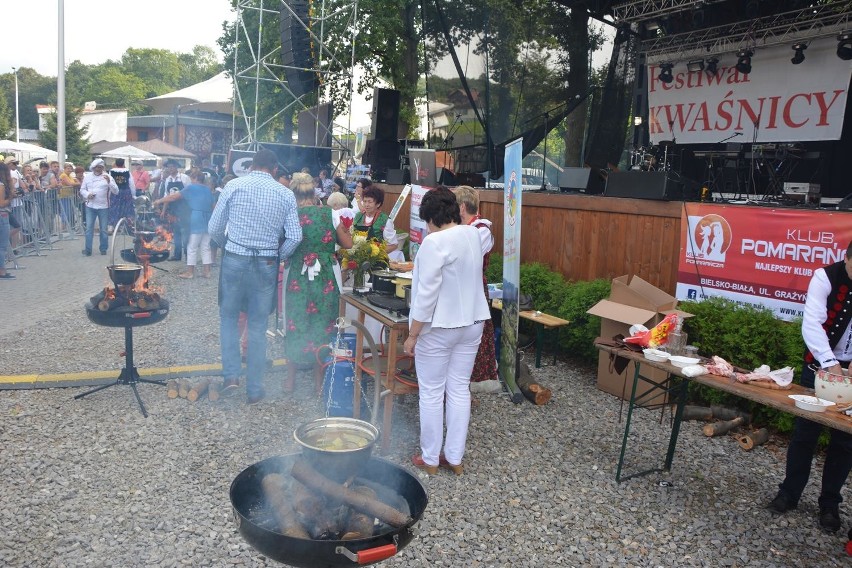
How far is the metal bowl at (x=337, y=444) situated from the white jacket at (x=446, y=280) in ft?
4.55

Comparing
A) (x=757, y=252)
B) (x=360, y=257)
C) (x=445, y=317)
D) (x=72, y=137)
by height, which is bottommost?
(x=445, y=317)

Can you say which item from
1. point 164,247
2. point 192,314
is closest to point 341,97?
point 164,247

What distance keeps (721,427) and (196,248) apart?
925 cm

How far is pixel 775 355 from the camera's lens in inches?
211

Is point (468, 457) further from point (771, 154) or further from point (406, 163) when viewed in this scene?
point (406, 163)

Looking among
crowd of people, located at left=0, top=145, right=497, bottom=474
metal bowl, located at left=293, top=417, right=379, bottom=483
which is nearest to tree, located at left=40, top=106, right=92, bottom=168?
crowd of people, located at left=0, top=145, right=497, bottom=474

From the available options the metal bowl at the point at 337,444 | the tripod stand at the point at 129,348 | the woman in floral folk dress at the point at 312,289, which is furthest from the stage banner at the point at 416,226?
the metal bowl at the point at 337,444

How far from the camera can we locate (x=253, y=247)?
17.6 feet

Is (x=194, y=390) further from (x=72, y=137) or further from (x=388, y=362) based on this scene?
(x=72, y=137)

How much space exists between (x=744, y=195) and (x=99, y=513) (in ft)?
36.2

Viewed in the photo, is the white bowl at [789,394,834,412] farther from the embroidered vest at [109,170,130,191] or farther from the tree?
the tree

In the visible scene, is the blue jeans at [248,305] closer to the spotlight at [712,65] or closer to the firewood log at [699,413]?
the firewood log at [699,413]

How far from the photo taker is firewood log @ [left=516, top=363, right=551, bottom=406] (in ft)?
19.9

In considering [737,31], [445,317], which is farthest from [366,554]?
[737,31]
